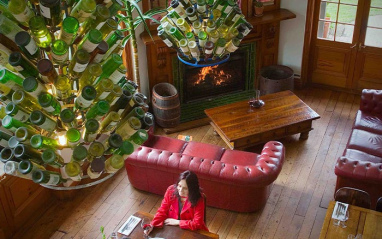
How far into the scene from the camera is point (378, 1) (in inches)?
257

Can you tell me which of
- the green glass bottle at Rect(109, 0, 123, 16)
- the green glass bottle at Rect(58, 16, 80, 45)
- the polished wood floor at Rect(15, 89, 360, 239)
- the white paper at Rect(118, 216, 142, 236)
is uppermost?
the green glass bottle at Rect(109, 0, 123, 16)

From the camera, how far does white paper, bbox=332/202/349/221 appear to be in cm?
398

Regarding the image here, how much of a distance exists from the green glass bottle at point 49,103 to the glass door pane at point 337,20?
620cm

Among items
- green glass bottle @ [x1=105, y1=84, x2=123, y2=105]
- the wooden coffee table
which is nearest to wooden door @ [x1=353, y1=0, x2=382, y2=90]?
the wooden coffee table

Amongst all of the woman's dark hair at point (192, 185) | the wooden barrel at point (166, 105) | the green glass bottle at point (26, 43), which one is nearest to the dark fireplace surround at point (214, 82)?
the wooden barrel at point (166, 105)

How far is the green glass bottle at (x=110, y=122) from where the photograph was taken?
1.52 metres

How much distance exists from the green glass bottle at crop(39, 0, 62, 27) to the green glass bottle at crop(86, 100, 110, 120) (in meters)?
0.27

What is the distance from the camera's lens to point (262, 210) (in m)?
5.16

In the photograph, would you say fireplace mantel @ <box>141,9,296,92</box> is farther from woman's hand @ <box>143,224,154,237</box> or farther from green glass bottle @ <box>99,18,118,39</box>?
green glass bottle @ <box>99,18,118,39</box>

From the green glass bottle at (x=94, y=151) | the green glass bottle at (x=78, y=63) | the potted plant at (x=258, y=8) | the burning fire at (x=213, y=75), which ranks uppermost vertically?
the green glass bottle at (x=78, y=63)

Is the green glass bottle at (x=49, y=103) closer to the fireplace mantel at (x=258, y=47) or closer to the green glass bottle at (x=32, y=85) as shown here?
the green glass bottle at (x=32, y=85)

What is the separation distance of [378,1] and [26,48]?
248 inches

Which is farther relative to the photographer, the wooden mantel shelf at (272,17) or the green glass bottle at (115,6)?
the wooden mantel shelf at (272,17)

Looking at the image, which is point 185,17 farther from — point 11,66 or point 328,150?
point 328,150
